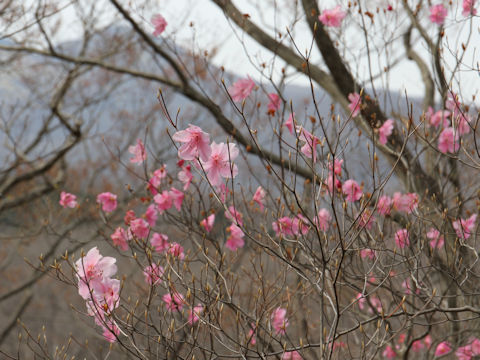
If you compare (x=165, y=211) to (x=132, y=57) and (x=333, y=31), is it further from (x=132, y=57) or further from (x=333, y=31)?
(x=132, y=57)

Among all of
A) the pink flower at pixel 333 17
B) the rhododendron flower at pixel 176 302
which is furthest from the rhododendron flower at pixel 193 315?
the pink flower at pixel 333 17

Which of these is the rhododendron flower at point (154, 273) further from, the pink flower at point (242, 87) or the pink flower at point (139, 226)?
the pink flower at point (242, 87)

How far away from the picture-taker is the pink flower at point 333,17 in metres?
3.48

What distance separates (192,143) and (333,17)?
2.31m

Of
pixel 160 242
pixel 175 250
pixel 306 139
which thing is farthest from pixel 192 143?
pixel 160 242

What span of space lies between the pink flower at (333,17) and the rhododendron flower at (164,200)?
1.74 meters

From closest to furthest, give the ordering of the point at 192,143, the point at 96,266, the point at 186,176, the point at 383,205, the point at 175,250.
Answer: the point at 192,143
the point at 96,266
the point at 175,250
the point at 383,205
the point at 186,176

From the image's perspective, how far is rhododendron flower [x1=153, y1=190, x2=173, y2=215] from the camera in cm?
304

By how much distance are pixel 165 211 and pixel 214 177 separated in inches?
47.2

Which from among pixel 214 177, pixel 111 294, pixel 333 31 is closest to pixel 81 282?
pixel 111 294

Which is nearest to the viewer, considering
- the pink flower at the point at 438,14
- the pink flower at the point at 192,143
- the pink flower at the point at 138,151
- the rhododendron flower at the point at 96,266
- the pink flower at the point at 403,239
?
the pink flower at the point at 192,143

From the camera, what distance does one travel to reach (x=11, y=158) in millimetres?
6164

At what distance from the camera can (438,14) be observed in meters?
3.64

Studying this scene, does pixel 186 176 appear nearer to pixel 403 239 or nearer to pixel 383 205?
pixel 383 205
